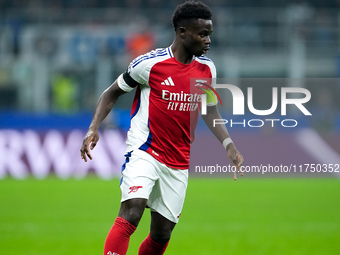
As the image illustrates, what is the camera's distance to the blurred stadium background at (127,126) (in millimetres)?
10203

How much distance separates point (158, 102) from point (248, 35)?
600 inches

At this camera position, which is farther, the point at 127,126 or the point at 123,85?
the point at 127,126

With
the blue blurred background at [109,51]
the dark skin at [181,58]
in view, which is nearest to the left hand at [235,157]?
the dark skin at [181,58]

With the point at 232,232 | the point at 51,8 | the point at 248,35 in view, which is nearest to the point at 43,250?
the point at 232,232

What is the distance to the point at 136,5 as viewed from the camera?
23062mm

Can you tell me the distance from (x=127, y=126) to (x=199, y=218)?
612 centimetres

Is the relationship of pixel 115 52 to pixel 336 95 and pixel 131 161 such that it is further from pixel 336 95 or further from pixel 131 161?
pixel 131 161

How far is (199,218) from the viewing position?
11.8 meters

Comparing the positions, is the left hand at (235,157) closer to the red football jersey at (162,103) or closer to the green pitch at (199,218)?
the red football jersey at (162,103)

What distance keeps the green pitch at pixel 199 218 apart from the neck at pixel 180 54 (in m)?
3.16

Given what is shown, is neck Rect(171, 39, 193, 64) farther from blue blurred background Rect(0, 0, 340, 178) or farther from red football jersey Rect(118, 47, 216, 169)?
blue blurred background Rect(0, 0, 340, 178)

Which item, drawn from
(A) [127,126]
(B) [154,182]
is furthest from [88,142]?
(A) [127,126]

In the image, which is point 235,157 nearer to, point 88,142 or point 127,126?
point 88,142

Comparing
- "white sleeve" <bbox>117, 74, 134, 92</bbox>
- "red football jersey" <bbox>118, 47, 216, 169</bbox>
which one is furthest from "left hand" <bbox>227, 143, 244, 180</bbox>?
"white sleeve" <bbox>117, 74, 134, 92</bbox>
